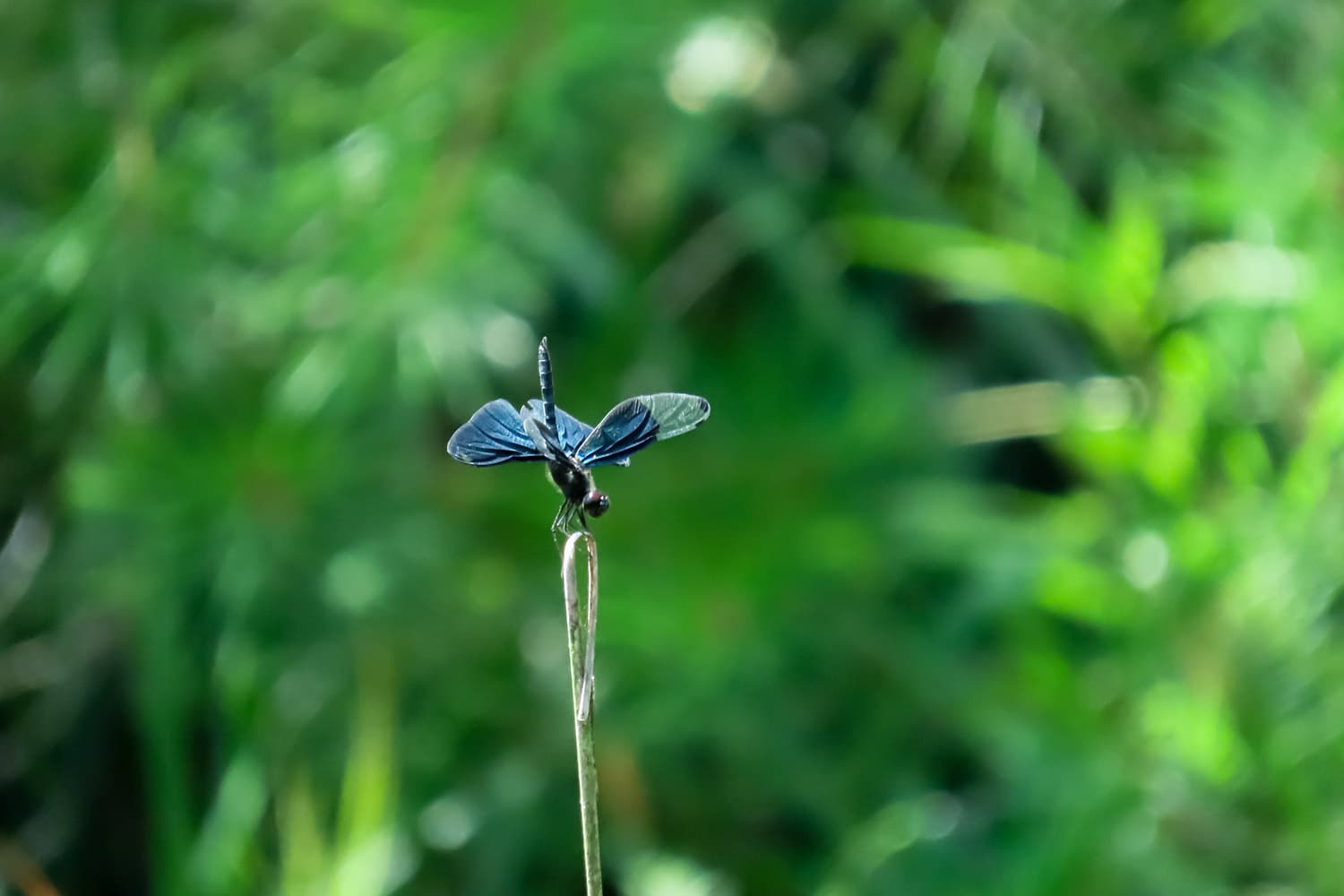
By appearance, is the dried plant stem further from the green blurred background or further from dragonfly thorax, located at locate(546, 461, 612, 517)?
the green blurred background

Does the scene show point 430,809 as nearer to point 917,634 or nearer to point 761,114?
point 917,634

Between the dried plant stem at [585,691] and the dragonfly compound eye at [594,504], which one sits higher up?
the dragonfly compound eye at [594,504]

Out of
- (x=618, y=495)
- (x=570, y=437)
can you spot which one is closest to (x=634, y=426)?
(x=570, y=437)

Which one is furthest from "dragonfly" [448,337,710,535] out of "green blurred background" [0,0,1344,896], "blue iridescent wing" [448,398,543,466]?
"green blurred background" [0,0,1344,896]

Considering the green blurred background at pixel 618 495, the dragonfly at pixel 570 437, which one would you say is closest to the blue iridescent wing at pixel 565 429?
the dragonfly at pixel 570 437

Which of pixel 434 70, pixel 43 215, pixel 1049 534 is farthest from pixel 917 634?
pixel 43 215

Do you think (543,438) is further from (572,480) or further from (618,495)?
(618,495)

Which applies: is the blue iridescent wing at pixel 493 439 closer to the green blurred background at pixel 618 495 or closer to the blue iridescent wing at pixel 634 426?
the blue iridescent wing at pixel 634 426

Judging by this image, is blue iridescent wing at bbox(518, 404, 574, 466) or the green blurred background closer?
blue iridescent wing at bbox(518, 404, 574, 466)
